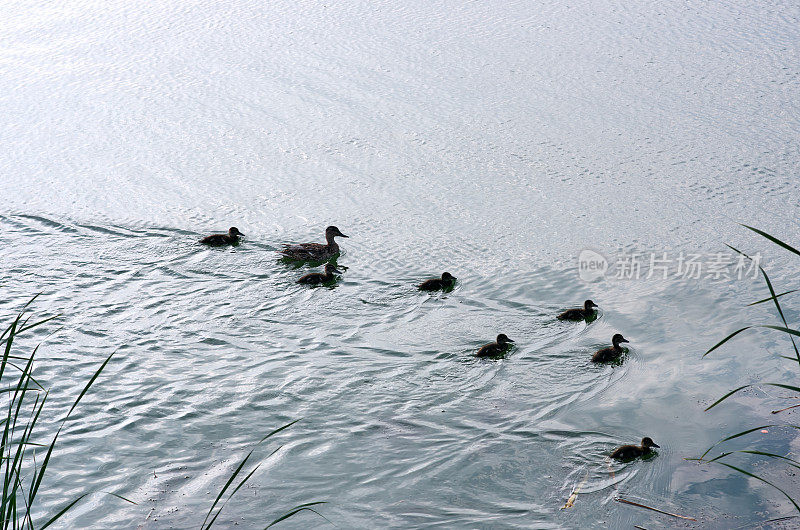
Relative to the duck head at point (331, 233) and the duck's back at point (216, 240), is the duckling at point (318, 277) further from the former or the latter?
the duck's back at point (216, 240)

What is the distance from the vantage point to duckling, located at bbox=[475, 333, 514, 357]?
6156 millimetres

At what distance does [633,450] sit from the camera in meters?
5.02

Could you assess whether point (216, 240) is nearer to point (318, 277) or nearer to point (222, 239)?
point (222, 239)

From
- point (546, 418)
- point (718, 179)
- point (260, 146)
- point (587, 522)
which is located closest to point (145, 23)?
point (260, 146)

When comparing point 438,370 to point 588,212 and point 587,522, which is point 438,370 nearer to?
point 587,522

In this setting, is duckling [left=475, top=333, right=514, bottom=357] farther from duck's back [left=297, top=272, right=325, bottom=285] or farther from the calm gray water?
duck's back [left=297, top=272, right=325, bottom=285]

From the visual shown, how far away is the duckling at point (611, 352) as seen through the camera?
6125mm

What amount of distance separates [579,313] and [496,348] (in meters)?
0.87

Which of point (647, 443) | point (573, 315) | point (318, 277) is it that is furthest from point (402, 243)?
point (647, 443)

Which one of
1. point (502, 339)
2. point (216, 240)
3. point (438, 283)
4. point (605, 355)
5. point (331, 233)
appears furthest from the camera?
point (331, 233)

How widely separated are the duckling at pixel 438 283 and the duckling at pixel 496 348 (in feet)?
3.36

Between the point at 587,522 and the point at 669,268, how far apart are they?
3.50 meters

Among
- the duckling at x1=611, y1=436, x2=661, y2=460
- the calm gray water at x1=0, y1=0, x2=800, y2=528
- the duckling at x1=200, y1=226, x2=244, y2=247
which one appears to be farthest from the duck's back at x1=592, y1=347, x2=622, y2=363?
the duckling at x1=200, y1=226, x2=244, y2=247

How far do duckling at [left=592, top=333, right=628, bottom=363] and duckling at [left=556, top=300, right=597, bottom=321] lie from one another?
45cm
